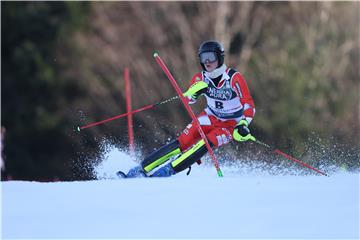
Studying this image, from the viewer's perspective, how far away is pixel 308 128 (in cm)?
1923

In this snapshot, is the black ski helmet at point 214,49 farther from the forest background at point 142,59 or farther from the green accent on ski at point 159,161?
the forest background at point 142,59

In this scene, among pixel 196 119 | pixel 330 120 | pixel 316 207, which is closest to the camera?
pixel 316 207

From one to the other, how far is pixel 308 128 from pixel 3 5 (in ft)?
31.0

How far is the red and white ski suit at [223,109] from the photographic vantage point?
7.54 metres

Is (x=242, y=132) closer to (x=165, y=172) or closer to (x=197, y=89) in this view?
(x=197, y=89)

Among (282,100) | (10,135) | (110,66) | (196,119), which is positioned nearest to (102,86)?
(110,66)

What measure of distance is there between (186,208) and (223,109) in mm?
2096

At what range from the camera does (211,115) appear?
792 cm

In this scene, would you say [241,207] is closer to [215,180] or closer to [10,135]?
[215,180]

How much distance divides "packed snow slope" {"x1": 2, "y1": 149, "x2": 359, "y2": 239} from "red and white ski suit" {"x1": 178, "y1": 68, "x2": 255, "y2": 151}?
0.85m

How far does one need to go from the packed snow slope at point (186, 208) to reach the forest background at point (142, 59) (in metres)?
14.3

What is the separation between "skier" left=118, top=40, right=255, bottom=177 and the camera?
296 inches

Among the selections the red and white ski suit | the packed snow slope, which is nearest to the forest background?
the red and white ski suit

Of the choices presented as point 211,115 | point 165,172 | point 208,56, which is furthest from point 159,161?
point 208,56
